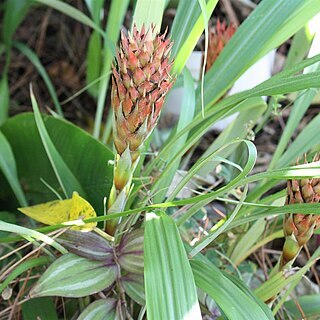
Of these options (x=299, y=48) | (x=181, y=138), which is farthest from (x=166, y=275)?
(x=299, y=48)

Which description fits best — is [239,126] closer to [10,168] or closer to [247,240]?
[247,240]

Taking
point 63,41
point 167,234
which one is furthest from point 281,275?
point 63,41

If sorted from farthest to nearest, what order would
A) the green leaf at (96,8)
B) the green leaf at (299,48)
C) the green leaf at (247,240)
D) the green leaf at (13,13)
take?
the green leaf at (13,13) → the green leaf at (96,8) → the green leaf at (299,48) → the green leaf at (247,240)

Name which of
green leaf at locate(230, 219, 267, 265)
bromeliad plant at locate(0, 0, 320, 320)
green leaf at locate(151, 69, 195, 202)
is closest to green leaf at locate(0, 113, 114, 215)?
bromeliad plant at locate(0, 0, 320, 320)

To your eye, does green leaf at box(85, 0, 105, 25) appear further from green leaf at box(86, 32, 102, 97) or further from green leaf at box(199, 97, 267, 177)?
green leaf at box(199, 97, 267, 177)

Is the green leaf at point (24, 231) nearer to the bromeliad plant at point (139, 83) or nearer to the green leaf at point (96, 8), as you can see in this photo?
the bromeliad plant at point (139, 83)

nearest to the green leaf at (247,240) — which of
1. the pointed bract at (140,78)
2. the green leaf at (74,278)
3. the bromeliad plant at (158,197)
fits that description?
the bromeliad plant at (158,197)

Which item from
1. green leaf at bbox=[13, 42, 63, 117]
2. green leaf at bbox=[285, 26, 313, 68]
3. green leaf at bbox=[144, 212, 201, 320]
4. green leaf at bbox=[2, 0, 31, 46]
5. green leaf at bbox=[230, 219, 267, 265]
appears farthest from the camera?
green leaf at bbox=[2, 0, 31, 46]
